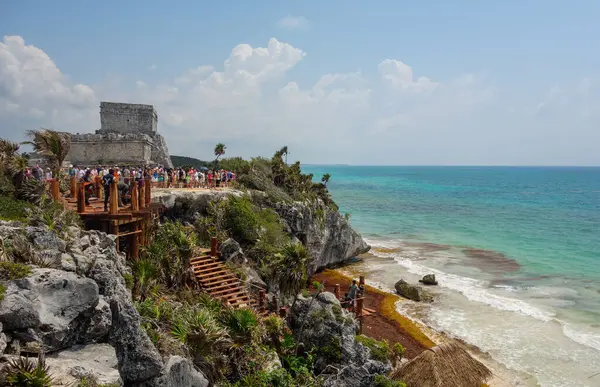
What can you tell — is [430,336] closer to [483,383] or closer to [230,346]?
[483,383]

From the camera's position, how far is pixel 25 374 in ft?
21.5

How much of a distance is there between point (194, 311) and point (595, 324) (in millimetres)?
20865

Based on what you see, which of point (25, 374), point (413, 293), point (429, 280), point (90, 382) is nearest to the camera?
point (25, 374)

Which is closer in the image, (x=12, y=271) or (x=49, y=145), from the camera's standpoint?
(x=12, y=271)

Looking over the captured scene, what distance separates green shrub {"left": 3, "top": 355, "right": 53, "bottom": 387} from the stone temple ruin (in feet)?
92.0

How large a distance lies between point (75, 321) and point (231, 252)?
37.3ft

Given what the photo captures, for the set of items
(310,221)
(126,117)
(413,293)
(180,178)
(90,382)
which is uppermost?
(126,117)

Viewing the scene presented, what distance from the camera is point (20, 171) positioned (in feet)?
45.1

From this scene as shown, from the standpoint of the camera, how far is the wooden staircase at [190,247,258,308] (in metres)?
16.9

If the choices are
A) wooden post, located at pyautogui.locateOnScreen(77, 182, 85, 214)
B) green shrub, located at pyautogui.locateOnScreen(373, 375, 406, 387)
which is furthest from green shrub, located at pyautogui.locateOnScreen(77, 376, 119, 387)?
wooden post, located at pyautogui.locateOnScreen(77, 182, 85, 214)

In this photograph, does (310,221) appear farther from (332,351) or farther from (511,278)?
(332,351)

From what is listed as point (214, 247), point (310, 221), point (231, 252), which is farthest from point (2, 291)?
point (310, 221)

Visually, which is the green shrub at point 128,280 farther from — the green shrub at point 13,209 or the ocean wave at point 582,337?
the ocean wave at point 582,337

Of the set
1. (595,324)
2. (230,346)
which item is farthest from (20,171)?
(595,324)
